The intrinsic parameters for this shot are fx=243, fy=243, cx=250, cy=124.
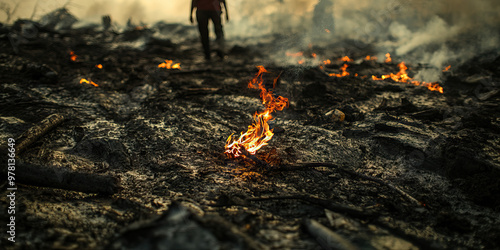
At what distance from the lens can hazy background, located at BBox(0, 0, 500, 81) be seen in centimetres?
752

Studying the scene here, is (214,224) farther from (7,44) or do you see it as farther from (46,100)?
(7,44)

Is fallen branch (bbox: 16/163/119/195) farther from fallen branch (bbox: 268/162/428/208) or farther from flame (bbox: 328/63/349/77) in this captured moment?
flame (bbox: 328/63/349/77)

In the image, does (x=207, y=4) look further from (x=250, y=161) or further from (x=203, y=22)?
(x=250, y=161)

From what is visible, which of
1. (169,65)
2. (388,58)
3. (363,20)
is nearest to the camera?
(169,65)

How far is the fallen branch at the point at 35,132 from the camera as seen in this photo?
9.13 ft

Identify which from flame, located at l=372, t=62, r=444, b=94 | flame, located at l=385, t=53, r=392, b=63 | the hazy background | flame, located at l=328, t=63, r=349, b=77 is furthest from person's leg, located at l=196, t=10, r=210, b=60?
flame, located at l=385, t=53, r=392, b=63

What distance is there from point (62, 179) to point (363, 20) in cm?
1631

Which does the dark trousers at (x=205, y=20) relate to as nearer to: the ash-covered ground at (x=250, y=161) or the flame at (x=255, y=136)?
the ash-covered ground at (x=250, y=161)

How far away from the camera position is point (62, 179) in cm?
244

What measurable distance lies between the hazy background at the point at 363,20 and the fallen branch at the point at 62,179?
6.88 meters

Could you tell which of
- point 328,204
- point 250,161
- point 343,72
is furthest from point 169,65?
point 328,204

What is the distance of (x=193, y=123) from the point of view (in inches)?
157

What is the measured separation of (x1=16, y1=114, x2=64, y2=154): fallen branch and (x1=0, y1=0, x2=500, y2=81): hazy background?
6.74 m

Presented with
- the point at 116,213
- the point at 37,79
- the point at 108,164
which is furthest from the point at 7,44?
the point at 116,213
